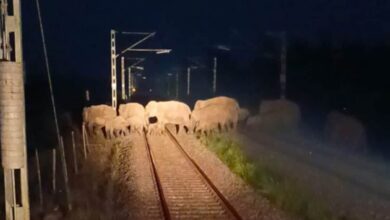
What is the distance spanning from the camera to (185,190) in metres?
15.1

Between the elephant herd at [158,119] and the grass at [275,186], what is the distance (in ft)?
31.5

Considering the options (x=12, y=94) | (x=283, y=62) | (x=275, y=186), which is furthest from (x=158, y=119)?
(x=12, y=94)

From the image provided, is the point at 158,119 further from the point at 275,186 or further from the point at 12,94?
the point at 12,94

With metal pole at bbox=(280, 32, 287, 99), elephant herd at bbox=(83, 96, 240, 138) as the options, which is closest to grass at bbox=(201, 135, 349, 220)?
metal pole at bbox=(280, 32, 287, 99)

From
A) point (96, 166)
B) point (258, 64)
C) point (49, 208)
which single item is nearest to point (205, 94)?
point (258, 64)

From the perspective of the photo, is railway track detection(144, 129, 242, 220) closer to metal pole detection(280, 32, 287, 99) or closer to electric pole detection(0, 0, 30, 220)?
electric pole detection(0, 0, 30, 220)

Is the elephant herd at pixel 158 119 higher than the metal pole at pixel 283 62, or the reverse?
the metal pole at pixel 283 62

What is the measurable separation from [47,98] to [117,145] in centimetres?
2378

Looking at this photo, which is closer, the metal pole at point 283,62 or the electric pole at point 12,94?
the electric pole at point 12,94

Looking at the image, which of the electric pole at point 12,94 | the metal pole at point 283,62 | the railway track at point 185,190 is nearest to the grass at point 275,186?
the railway track at point 185,190

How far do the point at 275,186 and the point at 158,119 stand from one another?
19317 millimetres

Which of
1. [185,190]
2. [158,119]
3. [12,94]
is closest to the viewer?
[12,94]

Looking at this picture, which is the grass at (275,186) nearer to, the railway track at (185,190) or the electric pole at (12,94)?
the railway track at (185,190)

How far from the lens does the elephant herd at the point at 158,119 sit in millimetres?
32812
